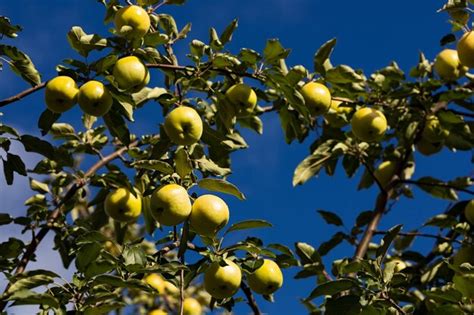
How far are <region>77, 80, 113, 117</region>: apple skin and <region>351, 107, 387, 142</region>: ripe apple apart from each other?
1.63 metres

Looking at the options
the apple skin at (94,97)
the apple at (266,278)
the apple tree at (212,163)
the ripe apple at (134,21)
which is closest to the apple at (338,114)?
the apple tree at (212,163)

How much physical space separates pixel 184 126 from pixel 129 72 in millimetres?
348

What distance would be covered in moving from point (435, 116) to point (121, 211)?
6.94ft

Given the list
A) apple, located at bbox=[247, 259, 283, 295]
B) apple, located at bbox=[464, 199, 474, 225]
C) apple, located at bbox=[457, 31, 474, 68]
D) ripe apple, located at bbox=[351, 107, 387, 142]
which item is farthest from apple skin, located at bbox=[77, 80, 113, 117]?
apple, located at bbox=[464, 199, 474, 225]

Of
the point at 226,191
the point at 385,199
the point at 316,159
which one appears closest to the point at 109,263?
the point at 226,191

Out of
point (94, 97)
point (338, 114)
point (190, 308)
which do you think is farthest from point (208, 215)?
→ point (190, 308)

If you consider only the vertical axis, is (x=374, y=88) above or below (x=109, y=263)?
above

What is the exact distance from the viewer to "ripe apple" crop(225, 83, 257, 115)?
11.2 feet

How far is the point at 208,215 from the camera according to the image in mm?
2748

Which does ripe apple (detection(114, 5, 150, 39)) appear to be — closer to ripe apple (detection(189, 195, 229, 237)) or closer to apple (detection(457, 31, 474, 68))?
ripe apple (detection(189, 195, 229, 237))

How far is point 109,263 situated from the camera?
96.9 inches

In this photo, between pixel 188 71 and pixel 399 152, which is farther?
pixel 399 152

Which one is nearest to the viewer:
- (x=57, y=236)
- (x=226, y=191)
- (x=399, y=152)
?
(x=226, y=191)

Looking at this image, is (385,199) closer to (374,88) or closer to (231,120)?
(374,88)
